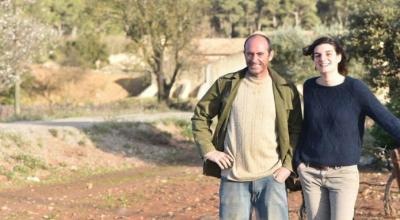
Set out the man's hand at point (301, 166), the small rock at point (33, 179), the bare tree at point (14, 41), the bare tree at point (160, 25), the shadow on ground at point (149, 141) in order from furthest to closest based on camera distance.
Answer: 1. the bare tree at point (160, 25)
2. the bare tree at point (14, 41)
3. the shadow on ground at point (149, 141)
4. the small rock at point (33, 179)
5. the man's hand at point (301, 166)

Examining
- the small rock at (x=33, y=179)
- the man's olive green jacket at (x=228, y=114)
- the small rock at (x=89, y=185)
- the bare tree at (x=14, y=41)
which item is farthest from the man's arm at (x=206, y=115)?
the bare tree at (x=14, y=41)

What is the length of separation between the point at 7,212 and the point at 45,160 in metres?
6.33

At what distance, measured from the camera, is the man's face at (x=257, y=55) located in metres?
4.49

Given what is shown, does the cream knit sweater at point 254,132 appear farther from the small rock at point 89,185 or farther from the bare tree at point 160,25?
the bare tree at point 160,25

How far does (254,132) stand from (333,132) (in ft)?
1.56

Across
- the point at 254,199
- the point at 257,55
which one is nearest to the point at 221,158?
the point at 254,199

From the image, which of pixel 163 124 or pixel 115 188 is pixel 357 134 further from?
pixel 163 124

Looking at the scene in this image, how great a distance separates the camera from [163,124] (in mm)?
22516

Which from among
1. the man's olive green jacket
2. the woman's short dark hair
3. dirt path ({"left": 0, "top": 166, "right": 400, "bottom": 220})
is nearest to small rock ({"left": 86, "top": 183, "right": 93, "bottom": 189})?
dirt path ({"left": 0, "top": 166, "right": 400, "bottom": 220})

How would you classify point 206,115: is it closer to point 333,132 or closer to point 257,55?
point 257,55

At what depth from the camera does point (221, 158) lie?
14.9ft

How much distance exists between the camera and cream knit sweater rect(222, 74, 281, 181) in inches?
178

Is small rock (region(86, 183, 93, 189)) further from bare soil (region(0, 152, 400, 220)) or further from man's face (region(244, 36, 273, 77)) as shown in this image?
man's face (region(244, 36, 273, 77))

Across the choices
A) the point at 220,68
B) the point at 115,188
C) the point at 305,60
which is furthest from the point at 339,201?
the point at 220,68
